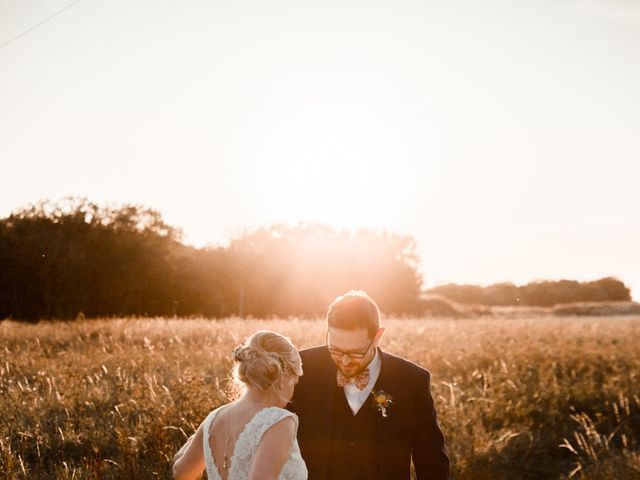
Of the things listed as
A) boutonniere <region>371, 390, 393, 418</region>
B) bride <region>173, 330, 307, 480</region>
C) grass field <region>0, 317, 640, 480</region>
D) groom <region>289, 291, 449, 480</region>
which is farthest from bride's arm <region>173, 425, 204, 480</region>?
grass field <region>0, 317, 640, 480</region>

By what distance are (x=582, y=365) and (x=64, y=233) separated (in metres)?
30.5

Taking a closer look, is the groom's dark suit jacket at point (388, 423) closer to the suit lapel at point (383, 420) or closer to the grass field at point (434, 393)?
the suit lapel at point (383, 420)

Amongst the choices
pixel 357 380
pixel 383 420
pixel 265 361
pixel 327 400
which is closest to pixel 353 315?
pixel 357 380

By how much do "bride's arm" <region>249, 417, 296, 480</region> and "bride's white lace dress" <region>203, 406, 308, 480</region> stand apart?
0.10ft

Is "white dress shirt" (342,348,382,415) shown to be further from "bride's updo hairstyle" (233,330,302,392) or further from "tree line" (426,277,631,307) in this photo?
"tree line" (426,277,631,307)

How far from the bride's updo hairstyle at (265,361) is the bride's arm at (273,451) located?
0.67 ft

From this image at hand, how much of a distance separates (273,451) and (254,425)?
149 mm

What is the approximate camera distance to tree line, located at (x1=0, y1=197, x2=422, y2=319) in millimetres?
30953

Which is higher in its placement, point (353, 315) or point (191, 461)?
point (353, 315)

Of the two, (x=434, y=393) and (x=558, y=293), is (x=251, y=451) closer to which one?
(x=434, y=393)

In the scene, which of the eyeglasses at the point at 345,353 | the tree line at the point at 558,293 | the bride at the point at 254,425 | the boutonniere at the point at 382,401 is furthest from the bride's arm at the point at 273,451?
the tree line at the point at 558,293

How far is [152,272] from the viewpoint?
33250 millimetres

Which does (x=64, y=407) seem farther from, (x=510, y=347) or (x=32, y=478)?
(x=510, y=347)

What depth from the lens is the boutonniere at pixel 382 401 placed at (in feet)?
11.2
